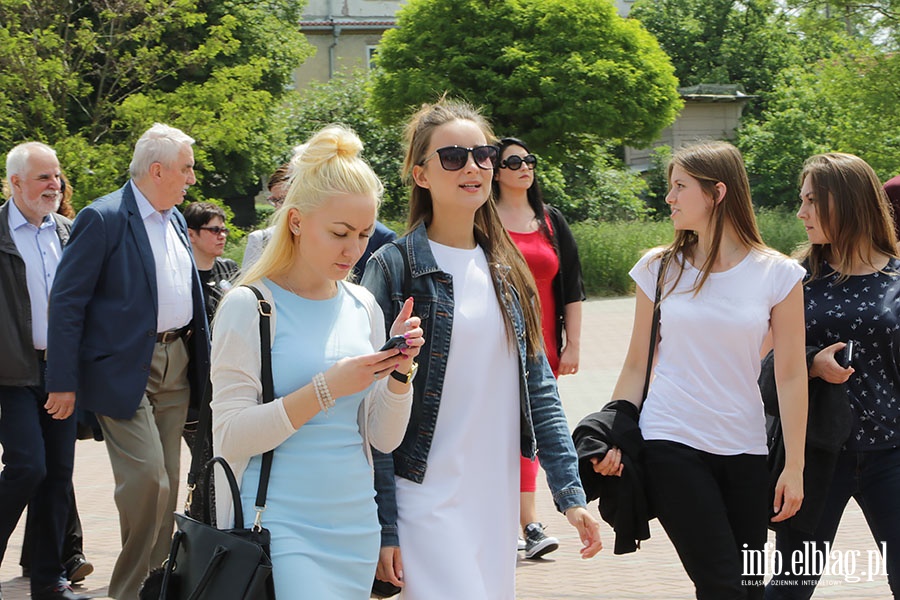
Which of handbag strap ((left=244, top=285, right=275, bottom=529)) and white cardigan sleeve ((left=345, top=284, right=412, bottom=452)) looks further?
white cardigan sleeve ((left=345, top=284, right=412, bottom=452))

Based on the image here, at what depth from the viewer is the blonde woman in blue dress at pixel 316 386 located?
2.81 metres

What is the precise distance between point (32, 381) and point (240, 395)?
3.31m

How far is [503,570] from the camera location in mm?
3381

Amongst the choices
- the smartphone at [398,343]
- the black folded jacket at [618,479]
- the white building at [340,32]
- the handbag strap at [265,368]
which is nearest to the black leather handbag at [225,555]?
the handbag strap at [265,368]

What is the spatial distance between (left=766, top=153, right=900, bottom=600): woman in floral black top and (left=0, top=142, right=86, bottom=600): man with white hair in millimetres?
3494

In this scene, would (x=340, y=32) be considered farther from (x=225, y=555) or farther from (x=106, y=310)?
(x=225, y=555)

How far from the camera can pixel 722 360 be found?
13.3 feet

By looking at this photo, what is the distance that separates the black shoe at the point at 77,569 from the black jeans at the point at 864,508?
3.70 m

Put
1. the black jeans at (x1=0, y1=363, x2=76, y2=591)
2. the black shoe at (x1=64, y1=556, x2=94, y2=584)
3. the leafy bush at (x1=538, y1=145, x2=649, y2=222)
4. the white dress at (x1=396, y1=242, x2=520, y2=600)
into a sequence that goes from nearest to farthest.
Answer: the white dress at (x1=396, y1=242, x2=520, y2=600)
the black jeans at (x1=0, y1=363, x2=76, y2=591)
the black shoe at (x1=64, y1=556, x2=94, y2=584)
the leafy bush at (x1=538, y1=145, x2=649, y2=222)

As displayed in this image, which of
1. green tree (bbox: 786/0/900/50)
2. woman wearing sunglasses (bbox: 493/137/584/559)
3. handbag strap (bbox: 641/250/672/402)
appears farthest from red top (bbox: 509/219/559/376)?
green tree (bbox: 786/0/900/50)

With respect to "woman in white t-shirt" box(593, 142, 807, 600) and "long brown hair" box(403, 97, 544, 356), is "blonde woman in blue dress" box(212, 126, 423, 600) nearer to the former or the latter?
"long brown hair" box(403, 97, 544, 356)

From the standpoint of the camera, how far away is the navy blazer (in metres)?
5.21

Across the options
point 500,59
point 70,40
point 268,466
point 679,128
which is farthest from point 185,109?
point 679,128

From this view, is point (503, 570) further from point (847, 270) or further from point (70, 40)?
point (70, 40)
